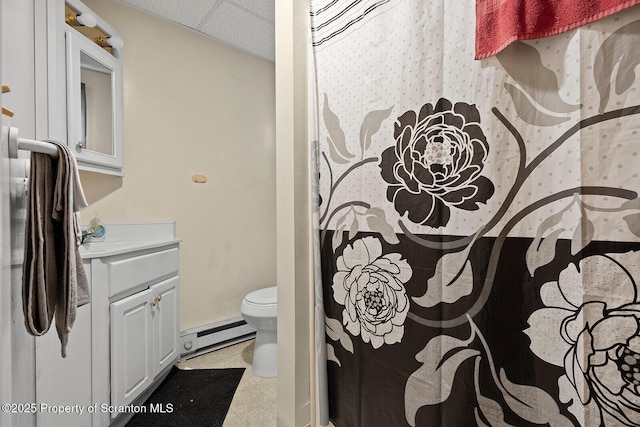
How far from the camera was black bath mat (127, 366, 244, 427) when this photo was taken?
4.47 ft

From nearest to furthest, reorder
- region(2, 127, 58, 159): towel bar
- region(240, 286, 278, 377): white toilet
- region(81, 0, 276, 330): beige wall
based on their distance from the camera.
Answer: region(2, 127, 58, 159): towel bar
region(240, 286, 278, 377): white toilet
region(81, 0, 276, 330): beige wall

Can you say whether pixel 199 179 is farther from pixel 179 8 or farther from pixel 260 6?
pixel 260 6

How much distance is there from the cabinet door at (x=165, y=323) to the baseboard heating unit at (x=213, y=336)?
234 mm

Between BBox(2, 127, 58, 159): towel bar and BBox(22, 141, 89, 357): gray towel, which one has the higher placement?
BBox(2, 127, 58, 159): towel bar

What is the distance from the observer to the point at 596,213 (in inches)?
18.8

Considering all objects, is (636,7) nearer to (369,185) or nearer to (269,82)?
(369,185)

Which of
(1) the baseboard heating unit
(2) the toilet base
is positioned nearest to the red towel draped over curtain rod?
(2) the toilet base

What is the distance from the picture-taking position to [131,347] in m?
1.36

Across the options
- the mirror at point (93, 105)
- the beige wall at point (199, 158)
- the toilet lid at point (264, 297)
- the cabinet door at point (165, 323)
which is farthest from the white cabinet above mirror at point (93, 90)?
the toilet lid at point (264, 297)

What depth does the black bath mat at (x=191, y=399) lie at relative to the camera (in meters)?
1.36

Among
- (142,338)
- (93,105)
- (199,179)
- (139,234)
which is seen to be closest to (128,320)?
(142,338)

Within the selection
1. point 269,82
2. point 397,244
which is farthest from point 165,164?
point 397,244

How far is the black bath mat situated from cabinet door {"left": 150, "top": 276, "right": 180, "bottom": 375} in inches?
5.5

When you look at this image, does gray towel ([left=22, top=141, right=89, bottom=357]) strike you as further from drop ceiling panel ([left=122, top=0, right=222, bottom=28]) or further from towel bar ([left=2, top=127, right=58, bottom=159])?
drop ceiling panel ([left=122, top=0, right=222, bottom=28])
